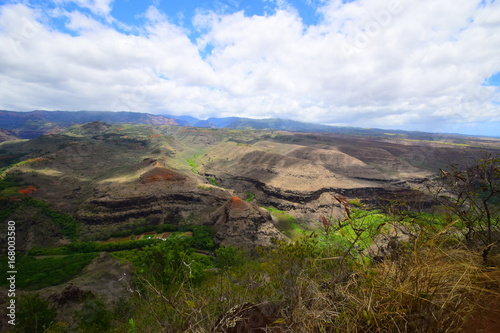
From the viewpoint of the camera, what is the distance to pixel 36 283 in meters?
31.5

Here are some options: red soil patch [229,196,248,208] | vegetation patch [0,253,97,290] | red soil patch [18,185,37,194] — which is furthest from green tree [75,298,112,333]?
red soil patch [18,185,37,194]

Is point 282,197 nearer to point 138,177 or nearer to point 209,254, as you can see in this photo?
point 209,254

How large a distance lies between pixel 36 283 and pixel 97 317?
20071 mm

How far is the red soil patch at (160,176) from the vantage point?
63.6 m

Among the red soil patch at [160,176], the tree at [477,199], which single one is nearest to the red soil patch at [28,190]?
the red soil patch at [160,176]

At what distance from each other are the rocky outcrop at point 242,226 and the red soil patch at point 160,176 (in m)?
19.8

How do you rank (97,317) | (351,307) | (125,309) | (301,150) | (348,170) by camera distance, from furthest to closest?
(301,150), (348,170), (125,309), (97,317), (351,307)

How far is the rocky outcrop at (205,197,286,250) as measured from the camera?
45.8 meters

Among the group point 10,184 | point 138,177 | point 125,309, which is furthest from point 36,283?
point 10,184

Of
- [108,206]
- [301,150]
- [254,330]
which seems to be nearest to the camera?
[254,330]

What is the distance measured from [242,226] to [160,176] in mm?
31722

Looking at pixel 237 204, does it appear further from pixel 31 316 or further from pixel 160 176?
pixel 31 316

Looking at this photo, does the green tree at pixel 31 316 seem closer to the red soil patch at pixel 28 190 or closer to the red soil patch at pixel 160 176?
the red soil patch at pixel 160 176

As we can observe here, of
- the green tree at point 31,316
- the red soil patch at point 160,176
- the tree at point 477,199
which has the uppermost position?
the tree at point 477,199
